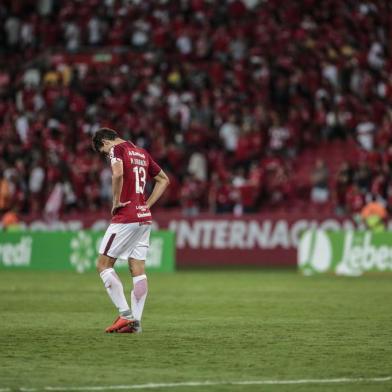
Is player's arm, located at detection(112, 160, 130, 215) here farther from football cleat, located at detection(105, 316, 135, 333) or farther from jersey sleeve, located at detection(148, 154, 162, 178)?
football cleat, located at detection(105, 316, 135, 333)

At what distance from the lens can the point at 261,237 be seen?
28984 mm

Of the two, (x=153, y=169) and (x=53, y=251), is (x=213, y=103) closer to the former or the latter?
(x=53, y=251)

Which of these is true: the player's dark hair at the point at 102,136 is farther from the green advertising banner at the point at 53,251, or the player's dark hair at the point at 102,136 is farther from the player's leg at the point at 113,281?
the green advertising banner at the point at 53,251

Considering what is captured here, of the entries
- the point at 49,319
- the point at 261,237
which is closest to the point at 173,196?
the point at 261,237

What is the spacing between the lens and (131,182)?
1228cm

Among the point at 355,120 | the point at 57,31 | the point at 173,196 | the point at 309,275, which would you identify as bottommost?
the point at 309,275

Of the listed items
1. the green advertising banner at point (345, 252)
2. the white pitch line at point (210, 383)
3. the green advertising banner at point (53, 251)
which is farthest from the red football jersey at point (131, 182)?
the green advertising banner at point (53, 251)

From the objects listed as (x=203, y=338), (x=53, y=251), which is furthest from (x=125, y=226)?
(x=53, y=251)

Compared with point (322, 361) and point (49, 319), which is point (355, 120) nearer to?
point (49, 319)

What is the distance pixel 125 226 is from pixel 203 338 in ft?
5.11

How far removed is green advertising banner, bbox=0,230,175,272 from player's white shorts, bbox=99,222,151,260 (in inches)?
584

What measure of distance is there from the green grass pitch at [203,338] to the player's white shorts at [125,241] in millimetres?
887

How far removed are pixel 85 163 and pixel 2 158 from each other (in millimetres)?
2819

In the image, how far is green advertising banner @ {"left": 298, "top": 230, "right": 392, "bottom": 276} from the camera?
25.2m
